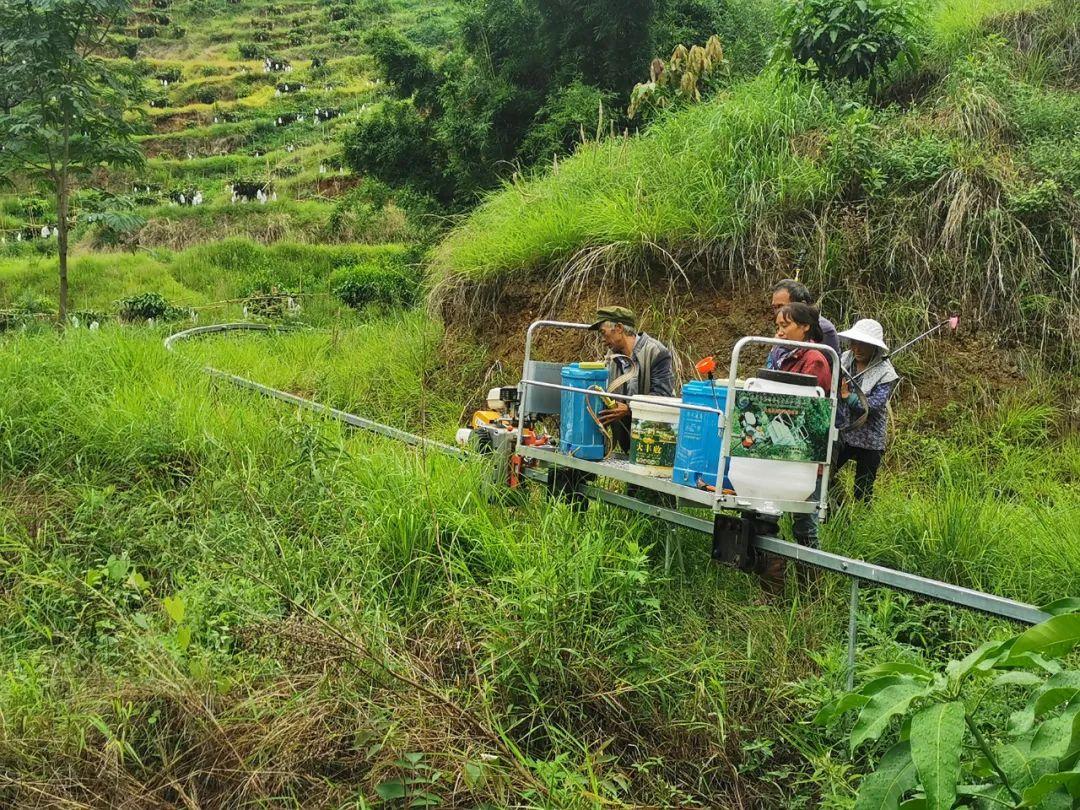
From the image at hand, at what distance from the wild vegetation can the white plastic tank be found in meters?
0.64

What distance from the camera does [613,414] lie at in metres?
5.64

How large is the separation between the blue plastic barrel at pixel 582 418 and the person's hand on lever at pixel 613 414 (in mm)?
44

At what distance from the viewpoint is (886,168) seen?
28.3 feet

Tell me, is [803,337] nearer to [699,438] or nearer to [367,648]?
[699,438]

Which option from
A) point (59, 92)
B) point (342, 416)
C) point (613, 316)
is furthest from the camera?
point (59, 92)

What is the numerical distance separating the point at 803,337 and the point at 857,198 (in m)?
3.71

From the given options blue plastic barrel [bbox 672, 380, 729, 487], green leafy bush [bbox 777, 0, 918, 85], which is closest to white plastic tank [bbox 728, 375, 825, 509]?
blue plastic barrel [bbox 672, 380, 729, 487]

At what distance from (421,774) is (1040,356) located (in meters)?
6.41

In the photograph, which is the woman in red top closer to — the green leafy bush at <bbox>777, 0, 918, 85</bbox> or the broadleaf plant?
the broadleaf plant

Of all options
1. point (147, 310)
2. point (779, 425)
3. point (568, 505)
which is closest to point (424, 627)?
point (568, 505)

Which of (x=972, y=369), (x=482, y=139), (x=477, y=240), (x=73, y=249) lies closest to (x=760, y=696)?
(x=972, y=369)

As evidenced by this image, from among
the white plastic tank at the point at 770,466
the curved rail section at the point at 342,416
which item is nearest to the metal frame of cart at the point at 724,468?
the white plastic tank at the point at 770,466

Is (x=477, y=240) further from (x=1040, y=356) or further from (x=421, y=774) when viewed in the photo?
(x=421, y=774)

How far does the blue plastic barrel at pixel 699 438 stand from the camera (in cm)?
477
